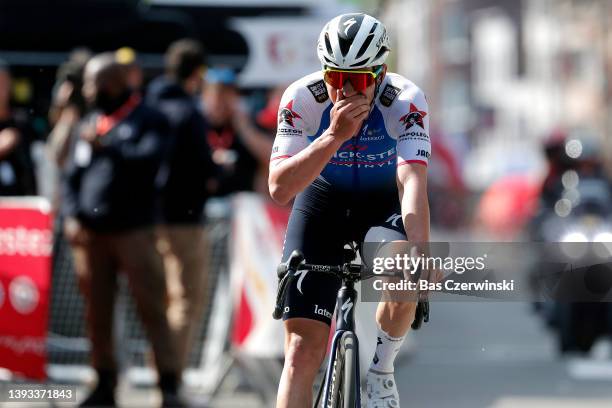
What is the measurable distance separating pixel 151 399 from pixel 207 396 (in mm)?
380

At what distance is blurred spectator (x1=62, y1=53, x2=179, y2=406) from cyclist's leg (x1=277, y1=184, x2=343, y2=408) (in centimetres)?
358

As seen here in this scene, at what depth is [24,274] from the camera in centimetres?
952

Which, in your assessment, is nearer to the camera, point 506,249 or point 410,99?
point 410,99

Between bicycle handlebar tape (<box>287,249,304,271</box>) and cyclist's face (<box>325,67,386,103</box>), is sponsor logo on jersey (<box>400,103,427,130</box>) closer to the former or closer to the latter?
cyclist's face (<box>325,67,386,103</box>)

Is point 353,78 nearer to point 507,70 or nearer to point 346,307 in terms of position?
point 346,307

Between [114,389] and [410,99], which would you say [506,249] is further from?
[114,389]

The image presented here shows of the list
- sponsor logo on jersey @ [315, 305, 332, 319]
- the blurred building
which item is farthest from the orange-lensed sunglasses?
the blurred building

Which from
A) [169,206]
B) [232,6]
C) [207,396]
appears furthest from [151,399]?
[232,6]

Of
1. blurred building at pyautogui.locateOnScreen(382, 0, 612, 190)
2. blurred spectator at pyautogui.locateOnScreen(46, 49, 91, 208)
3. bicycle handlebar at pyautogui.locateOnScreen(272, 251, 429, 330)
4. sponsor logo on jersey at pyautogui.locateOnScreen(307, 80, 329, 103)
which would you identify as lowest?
bicycle handlebar at pyautogui.locateOnScreen(272, 251, 429, 330)

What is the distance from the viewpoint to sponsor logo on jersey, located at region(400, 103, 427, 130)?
5613 millimetres

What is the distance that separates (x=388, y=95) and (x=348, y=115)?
42 cm

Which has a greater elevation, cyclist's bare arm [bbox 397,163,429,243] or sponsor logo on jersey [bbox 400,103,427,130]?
sponsor logo on jersey [bbox 400,103,427,130]

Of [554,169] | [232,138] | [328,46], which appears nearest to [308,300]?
[328,46]

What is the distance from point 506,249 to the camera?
610 cm
